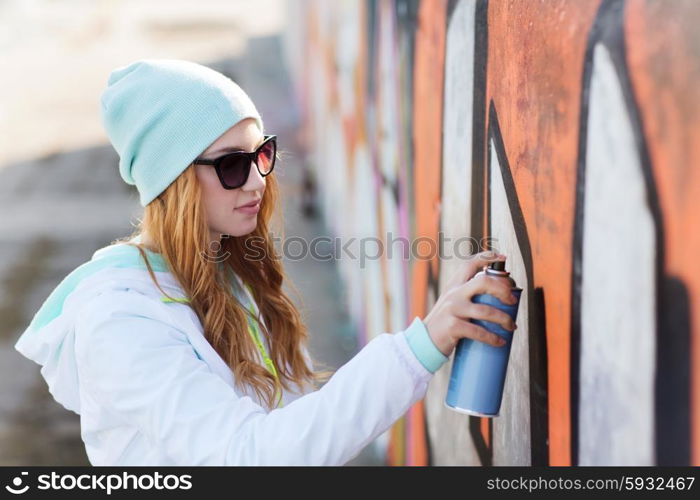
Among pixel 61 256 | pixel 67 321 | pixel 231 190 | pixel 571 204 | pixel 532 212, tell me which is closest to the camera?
pixel 571 204

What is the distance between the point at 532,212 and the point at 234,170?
697 mm

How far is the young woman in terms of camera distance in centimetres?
187

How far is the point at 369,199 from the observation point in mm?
5363

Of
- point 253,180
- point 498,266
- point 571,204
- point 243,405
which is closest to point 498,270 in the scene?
point 498,266

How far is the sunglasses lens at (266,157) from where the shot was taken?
2330mm

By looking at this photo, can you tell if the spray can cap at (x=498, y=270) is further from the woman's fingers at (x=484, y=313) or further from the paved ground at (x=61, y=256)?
the paved ground at (x=61, y=256)

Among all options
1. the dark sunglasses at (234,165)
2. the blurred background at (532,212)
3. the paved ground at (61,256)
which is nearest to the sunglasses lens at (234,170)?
the dark sunglasses at (234,165)

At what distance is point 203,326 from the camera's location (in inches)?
89.6

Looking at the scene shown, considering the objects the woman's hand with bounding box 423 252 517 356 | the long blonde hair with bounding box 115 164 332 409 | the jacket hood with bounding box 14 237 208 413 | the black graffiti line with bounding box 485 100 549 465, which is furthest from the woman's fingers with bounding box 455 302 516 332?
the jacket hood with bounding box 14 237 208 413

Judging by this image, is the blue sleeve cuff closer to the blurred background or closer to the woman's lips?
the blurred background

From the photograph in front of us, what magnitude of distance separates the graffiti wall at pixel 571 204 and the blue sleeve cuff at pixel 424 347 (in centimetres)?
26

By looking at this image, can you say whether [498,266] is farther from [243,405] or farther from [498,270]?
[243,405]
